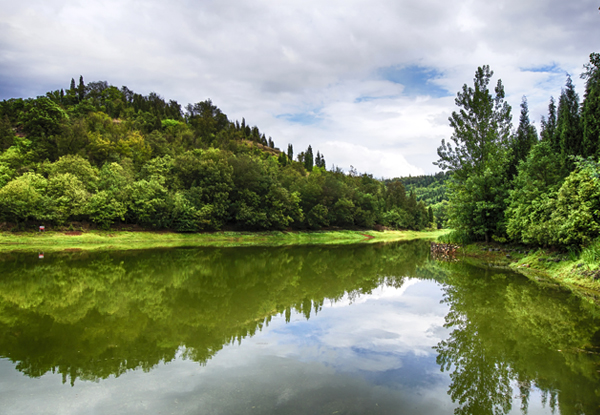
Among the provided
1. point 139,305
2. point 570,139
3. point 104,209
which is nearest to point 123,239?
point 104,209

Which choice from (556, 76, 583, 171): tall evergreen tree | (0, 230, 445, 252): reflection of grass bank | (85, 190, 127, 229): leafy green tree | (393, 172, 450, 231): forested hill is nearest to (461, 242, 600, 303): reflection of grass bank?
(556, 76, 583, 171): tall evergreen tree

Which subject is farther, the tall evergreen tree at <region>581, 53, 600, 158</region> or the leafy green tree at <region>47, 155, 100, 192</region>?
the leafy green tree at <region>47, 155, 100, 192</region>

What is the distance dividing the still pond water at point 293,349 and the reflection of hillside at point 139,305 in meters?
0.05

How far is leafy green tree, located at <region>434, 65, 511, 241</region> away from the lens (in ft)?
81.0

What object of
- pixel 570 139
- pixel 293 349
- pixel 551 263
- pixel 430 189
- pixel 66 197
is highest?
pixel 430 189

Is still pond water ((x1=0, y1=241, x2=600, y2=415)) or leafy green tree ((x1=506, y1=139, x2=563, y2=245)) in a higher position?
leafy green tree ((x1=506, y1=139, x2=563, y2=245))

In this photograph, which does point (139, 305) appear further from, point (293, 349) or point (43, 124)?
point (43, 124)

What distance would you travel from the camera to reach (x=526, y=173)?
813 inches

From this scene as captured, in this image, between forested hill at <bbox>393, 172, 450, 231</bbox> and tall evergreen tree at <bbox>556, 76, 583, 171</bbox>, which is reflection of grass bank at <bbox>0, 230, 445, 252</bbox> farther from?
forested hill at <bbox>393, 172, 450, 231</bbox>

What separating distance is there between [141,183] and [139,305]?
33917 millimetres

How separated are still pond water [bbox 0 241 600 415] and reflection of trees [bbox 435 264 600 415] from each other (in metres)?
0.03

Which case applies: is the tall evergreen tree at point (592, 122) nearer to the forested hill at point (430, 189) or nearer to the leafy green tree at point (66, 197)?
the leafy green tree at point (66, 197)

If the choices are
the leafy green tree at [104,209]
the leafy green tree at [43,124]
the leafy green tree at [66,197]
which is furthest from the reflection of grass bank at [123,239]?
the leafy green tree at [43,124]

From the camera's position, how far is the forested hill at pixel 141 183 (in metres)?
35.1
